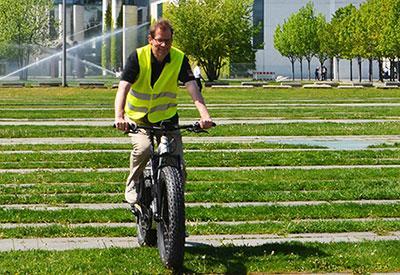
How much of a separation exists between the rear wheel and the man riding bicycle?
0.10m

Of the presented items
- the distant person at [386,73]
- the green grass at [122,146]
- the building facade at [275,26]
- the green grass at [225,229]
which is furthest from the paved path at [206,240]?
the building facade at [275,26]

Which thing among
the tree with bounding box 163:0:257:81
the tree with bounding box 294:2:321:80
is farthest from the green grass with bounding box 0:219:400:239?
the tree with bounding box 294:2:321:80

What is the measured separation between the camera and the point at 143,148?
8109mm

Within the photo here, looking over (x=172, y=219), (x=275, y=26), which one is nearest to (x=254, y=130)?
(x=172, y=219)

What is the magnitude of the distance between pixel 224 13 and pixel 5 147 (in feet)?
195

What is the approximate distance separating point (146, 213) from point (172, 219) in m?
0.95

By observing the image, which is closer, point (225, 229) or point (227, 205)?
point (225, 229)

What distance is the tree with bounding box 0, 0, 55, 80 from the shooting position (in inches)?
3223

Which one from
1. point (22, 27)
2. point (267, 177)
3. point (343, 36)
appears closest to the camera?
point (267, 177)

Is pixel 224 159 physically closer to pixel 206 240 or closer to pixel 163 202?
pixel 206 240

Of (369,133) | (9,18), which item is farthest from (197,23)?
(369,133)

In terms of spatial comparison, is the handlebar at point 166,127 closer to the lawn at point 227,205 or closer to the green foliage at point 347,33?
the lawn at point 227,205

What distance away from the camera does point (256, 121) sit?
27047 mm

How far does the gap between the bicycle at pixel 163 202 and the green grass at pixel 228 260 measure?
0.53 ft
